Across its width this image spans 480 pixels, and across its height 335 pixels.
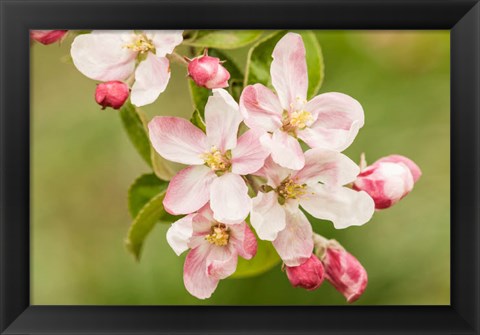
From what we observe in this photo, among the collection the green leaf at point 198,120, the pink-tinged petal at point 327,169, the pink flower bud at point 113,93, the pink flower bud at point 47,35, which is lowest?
the pink-tinged petal at point 327,169

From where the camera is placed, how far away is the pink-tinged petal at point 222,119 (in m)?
1.27

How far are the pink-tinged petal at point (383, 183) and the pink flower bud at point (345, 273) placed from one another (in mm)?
109

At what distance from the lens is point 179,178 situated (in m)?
1.29

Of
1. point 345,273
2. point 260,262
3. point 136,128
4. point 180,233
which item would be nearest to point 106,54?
point 136,128

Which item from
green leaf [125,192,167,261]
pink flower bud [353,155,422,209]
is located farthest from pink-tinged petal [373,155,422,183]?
green leaf [125,192,167,261]

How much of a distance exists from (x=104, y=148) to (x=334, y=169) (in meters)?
0.45

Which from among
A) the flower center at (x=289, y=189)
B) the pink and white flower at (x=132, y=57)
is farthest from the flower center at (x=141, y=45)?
the flower center at (x=289, y=189)

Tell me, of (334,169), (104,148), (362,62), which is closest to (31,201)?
(104,148)

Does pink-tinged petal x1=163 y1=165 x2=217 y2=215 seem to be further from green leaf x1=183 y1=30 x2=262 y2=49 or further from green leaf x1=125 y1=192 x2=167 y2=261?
green leaf x1=183 y1=30 x2=262 y2=49

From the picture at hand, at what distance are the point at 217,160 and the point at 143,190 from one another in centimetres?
20

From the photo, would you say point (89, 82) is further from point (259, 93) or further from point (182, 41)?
point (259, 93)

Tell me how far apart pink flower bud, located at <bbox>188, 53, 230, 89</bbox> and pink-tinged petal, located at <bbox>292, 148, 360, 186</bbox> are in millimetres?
195

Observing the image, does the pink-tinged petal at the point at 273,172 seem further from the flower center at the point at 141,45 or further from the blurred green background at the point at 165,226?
the flower center at the point at 141,45

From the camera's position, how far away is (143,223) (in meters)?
1.39
